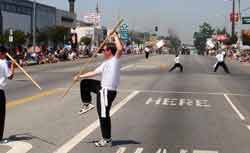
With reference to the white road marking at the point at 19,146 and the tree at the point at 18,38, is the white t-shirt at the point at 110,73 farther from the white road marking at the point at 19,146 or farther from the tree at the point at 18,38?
the tree at the point at 18,38

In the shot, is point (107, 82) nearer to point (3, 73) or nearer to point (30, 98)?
point (3, 73)

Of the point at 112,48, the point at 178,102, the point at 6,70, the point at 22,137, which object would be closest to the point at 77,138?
the point at 22,137

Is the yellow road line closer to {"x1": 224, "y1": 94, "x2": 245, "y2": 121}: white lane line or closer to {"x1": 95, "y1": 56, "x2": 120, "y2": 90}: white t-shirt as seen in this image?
{"x1": 224, "y1": 94, "x2": 245, "y2": 121}: white lane line

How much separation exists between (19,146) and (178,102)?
968cm

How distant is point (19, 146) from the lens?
10164 millimetres

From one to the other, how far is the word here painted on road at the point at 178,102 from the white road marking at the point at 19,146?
328 inches

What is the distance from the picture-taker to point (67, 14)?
150875 mm

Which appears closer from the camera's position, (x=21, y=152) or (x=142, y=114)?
(x=21, y=152)

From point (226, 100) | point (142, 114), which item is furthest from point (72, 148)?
point (226, 100)

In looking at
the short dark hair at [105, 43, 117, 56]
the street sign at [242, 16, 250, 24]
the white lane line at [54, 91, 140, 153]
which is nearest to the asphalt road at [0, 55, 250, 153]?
the white lane line at [54, 91, 140, 153]

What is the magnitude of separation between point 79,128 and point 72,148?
96.1 inches

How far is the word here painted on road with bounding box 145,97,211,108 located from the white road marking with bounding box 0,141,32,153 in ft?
27.3

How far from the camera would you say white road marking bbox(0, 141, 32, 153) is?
9775mm

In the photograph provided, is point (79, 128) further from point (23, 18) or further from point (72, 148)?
point (23, 18)
